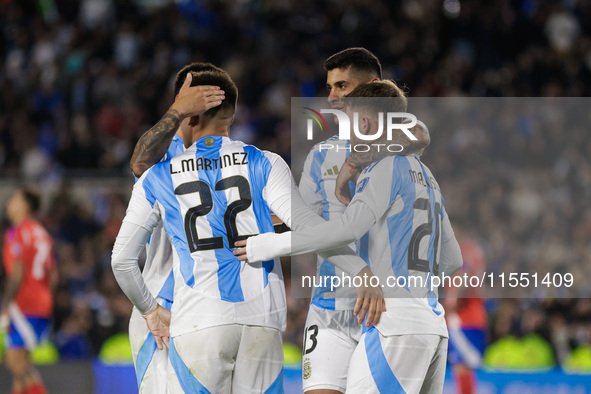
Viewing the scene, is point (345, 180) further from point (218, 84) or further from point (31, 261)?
point (31, 261)

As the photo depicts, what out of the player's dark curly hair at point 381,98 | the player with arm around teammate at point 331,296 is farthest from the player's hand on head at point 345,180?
the player's dark curly hair at point 381,98

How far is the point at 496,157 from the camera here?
41.5 feet

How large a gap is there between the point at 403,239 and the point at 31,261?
19.8ft

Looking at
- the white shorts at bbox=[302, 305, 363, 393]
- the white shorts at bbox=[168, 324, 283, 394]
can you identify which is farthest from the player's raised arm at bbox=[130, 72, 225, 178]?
the white shorts at bbox=[302, 305, 363, 393]

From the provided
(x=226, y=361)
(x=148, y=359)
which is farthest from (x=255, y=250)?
(x=148, y=359)

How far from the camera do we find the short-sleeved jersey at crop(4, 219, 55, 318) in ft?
29.0

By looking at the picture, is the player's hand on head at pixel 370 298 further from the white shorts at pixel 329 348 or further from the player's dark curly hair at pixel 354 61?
the player's dark curly hair at pixel 354 61

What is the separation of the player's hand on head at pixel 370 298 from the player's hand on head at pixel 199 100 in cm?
114

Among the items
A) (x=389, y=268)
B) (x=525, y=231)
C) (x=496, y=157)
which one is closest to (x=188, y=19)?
(x=496, y=157)

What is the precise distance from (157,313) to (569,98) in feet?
36.1

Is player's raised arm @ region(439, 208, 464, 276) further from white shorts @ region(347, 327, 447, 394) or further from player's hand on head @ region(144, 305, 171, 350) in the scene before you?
player's hand on head @ region(144, 305, 171, 350)

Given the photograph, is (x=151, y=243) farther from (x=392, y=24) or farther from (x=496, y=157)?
(x=392, y=24)

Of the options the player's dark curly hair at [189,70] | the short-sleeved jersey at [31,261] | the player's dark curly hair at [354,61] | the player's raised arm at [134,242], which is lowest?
the short-sleeved jersey at [31,261]

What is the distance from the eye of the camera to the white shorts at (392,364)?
3816 millimetres
